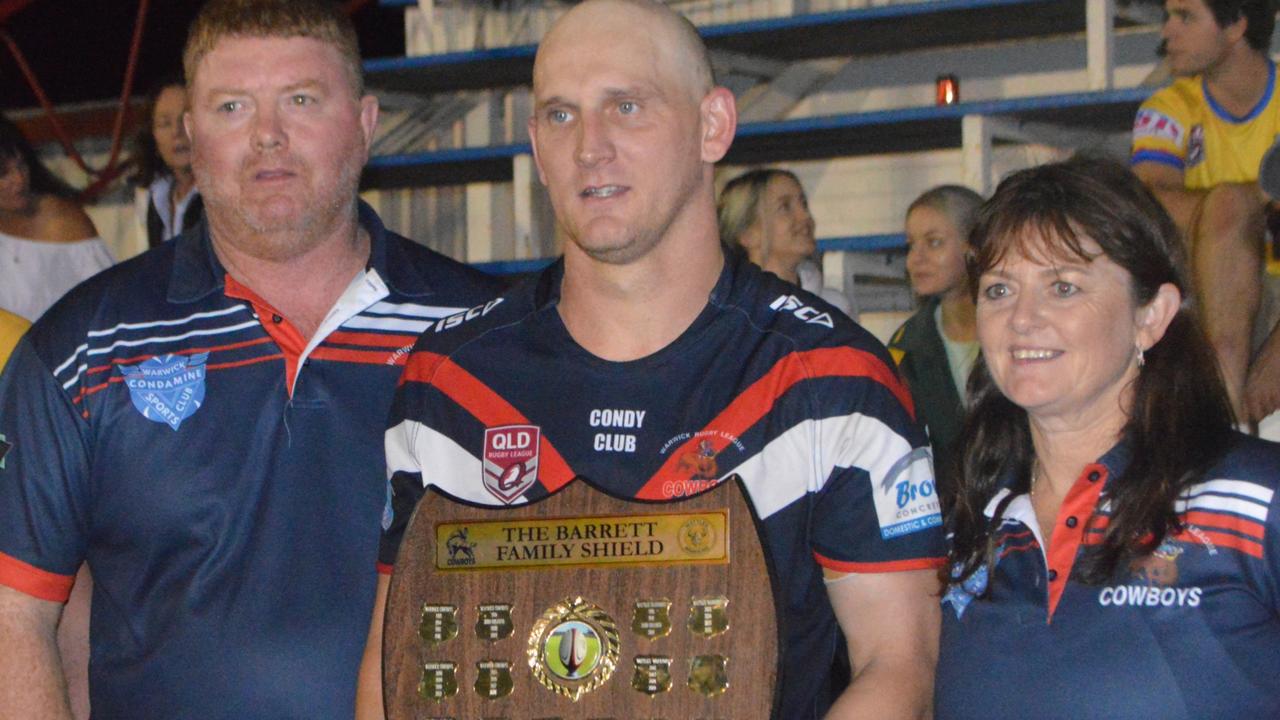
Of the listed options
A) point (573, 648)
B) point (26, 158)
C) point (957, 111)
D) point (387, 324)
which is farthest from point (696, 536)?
point (957, 111)

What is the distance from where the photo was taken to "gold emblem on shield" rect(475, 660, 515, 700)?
2.29 meters

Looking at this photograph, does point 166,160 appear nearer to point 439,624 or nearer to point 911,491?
point 439,624

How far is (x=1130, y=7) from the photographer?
592cm

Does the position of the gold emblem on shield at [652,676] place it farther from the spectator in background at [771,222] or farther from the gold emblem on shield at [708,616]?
the spectator in background at [771,222]

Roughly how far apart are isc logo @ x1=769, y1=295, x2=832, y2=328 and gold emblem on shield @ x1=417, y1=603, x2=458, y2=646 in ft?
2.02

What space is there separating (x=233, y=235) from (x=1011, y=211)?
4.13 feet

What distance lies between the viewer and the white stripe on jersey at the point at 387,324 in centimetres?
279

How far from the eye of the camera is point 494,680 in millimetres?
2291

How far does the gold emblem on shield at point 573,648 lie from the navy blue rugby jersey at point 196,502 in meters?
0.48

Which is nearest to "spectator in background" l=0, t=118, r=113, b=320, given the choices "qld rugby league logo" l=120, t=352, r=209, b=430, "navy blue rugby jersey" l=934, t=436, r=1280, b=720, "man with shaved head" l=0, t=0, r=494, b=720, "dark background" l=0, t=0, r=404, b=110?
"man with shaved head" l=0, t=0, r=494, b=720

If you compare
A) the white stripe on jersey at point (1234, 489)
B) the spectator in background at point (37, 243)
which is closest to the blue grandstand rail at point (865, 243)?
the spectator in background at point (37, 243)

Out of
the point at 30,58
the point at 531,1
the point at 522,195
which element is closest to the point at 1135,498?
the point at 522,195

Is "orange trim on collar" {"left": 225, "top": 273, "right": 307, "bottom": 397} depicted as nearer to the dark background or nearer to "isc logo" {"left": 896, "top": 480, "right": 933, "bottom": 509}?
"isc logo" {"left": 896, "top": 480, "right": 933, "bottom": 509}

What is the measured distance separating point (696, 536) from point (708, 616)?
0.10m
